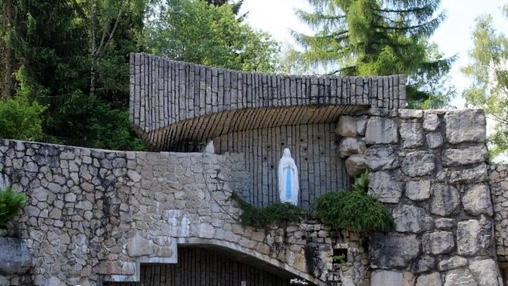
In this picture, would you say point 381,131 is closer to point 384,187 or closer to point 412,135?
point 412,135

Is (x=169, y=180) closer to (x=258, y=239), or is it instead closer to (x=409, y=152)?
(x=258, y=239)

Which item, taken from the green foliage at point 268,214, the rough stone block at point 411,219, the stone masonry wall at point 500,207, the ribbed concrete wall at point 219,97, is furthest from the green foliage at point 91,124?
the stone masonry wall at point 500,207

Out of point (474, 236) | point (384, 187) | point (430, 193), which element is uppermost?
point (384, 187)

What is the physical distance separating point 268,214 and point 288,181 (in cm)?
90

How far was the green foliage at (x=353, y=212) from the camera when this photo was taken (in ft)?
47.7

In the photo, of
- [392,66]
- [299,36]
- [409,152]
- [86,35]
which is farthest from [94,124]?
[409,152]

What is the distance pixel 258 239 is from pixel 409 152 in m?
3.18

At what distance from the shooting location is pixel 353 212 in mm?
14578

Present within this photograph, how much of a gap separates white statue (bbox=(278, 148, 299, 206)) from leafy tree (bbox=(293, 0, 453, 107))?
18.3 feet

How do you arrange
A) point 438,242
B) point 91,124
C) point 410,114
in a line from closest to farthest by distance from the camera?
point 438,242 → point 410,114 → point 91,124

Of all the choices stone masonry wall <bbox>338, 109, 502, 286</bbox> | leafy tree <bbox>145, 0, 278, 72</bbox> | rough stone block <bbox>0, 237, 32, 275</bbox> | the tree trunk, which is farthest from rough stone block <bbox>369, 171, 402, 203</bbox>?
the tree trunk

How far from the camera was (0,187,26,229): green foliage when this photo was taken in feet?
41.8

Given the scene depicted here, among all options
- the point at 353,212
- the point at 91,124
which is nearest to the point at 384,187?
the point at 353,212

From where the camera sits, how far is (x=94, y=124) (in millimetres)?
20547
